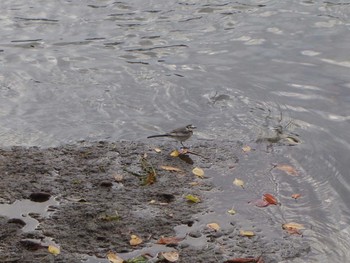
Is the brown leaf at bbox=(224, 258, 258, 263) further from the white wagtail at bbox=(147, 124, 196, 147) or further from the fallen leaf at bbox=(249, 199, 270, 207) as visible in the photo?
the white wagtail at bbox=(147, 124, 196, 147)

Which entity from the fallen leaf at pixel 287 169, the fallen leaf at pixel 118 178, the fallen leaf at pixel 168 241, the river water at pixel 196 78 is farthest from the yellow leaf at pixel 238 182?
the fallen leaf at pixel 168 241

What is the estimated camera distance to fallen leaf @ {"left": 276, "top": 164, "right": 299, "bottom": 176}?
6.92 meters

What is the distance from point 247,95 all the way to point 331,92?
1.07 m

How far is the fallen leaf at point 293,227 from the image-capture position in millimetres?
5882

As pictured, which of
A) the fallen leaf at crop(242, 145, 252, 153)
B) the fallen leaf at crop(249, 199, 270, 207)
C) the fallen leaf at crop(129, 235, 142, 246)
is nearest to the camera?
the fallen leaf at crop(129, 235, 142, 246)

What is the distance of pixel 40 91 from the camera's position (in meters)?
8.73

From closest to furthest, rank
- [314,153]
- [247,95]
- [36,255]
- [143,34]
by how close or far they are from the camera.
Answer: [36,255], [314,153], [247,95], [143,34]

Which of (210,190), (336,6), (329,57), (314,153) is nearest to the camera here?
(210,190)

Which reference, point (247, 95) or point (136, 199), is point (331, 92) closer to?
point (247, 95)

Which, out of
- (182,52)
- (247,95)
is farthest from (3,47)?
(247,95)

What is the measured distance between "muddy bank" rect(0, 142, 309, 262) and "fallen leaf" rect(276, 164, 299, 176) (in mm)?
507

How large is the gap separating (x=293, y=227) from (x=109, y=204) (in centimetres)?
155

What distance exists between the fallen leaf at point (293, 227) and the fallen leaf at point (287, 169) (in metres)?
0.98

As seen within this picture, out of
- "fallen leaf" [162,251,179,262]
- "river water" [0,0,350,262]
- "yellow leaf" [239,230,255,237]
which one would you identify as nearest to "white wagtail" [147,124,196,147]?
"river water" [0,0,350,262]
